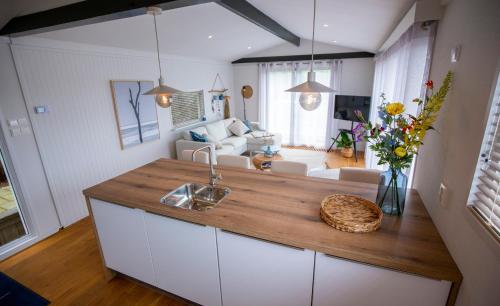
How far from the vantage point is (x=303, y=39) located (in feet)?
19.1

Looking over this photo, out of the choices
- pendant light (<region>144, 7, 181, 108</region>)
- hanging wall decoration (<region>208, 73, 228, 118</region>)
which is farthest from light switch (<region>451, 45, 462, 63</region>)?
hanging wall decoration (<region>208, 73, 228, 118</region>)

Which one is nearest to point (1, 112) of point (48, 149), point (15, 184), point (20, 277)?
point (48, 149)

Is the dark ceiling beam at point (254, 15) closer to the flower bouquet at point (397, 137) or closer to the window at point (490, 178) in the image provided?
the flower bouquet at point (397, 137)

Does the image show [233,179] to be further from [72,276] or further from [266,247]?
[72,276]

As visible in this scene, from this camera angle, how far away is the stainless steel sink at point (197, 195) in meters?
1.94

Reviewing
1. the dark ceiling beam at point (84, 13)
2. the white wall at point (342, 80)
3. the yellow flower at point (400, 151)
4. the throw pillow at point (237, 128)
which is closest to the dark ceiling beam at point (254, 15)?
the dark ceiling beam at point (84, 13)

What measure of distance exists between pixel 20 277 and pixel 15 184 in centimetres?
100

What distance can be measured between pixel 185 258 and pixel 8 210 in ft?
8.83

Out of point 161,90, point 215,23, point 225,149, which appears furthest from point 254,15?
point 225,149

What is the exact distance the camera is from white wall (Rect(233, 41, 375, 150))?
5559 mm

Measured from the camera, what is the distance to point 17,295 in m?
2.07

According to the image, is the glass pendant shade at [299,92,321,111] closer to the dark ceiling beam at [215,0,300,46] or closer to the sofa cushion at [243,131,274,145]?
the dark ceiling beam at [215,0,300,46]

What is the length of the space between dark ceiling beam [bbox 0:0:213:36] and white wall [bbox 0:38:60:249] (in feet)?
1.00

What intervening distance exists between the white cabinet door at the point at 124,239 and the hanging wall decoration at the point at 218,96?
447cm
